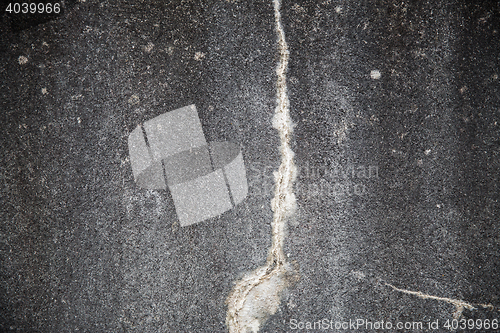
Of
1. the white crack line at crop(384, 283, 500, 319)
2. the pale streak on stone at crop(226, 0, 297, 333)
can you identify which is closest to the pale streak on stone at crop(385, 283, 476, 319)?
the white crack line at crop(384, 283, 500, 319)

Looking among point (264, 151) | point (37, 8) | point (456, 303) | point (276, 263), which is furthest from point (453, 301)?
point (37, 8)

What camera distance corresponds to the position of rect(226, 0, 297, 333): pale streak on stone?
1.56 metres

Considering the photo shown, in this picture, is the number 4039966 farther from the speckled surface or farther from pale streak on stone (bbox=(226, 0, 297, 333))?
pale streak on stone (bbox=(226, 0, 297, 333))

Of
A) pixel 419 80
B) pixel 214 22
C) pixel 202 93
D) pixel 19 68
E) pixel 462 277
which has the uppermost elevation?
pixel 214 22

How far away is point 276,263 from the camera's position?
1595 mm

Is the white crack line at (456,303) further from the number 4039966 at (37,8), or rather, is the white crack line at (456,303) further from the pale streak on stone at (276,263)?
the number 4039966 at (37,8)

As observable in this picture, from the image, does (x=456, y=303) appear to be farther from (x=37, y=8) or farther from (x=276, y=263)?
(x=37, y=8)

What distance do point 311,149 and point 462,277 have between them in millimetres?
1297

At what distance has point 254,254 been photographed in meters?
1.59

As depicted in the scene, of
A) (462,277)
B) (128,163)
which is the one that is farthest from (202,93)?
(462,277)

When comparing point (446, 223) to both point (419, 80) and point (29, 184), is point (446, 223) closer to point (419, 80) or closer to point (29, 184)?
point (419, 80)

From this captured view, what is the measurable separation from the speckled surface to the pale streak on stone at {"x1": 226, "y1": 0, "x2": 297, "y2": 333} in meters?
0.05

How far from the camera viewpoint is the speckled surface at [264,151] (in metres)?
1.54

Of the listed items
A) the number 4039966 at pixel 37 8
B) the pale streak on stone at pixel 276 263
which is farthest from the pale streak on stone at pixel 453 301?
the number 4039966 at pixel 37 8
